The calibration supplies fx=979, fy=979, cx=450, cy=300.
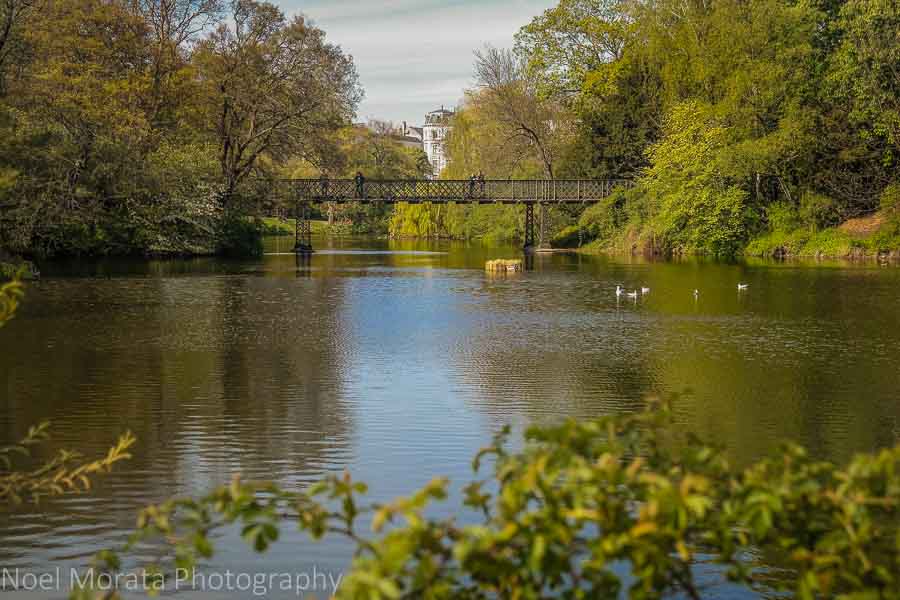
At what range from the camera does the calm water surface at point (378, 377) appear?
9.66m

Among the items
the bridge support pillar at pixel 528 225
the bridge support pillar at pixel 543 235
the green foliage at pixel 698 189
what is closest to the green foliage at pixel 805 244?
the green foliage at pixel 698 189

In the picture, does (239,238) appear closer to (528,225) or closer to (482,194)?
(482,194)

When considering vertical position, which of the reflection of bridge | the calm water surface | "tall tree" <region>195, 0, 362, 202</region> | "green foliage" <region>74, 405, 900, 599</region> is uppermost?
"tall tree" <region>195, 0, 362, 202</region>

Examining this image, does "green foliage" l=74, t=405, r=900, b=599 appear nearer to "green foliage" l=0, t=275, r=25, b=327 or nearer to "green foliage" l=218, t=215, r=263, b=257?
"green foliage" l=0, t=275, r=25, b=327

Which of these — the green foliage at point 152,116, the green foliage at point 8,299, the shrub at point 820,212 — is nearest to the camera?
the green foliage at point 8,299

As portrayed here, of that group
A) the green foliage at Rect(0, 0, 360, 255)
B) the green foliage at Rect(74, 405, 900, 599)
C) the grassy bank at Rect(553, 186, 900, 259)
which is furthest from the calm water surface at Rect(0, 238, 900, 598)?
the grassy bank at Rect(553, 186, 900, 259)

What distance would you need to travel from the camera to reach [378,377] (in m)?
15.3

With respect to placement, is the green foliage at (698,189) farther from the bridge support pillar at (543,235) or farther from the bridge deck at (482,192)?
the bridge support pillar at (543,235)

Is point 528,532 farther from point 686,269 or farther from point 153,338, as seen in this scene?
point 686,269

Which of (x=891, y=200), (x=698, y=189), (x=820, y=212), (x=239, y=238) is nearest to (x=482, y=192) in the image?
(x=698, y=189)

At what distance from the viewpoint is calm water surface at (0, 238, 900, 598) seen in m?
9.66

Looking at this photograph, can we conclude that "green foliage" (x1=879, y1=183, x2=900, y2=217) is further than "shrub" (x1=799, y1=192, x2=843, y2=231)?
No

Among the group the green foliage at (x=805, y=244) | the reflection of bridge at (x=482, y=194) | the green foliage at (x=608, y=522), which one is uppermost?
the reflection of bridge at (x=482, y=194)

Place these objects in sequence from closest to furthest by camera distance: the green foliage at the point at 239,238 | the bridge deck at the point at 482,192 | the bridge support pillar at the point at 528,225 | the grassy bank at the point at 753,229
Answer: the grassy bank at the point at 753,229 → the green foliage at the point at 239,238 → the bridge deck at the point at 482,192 → the bridge support pillar at the point at 528,225
